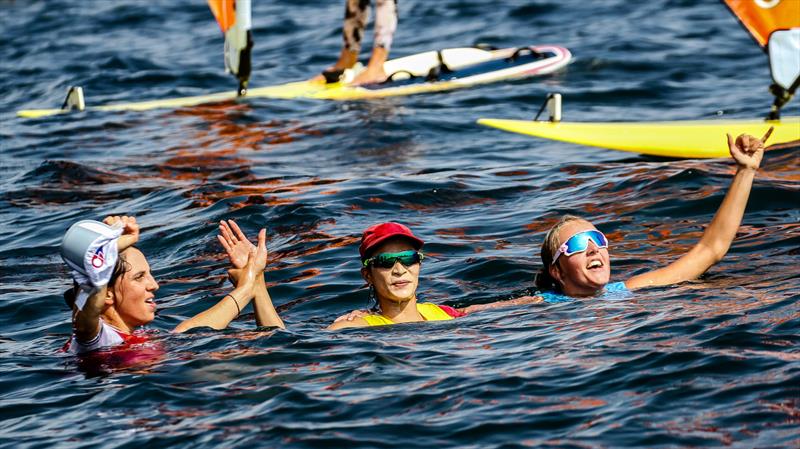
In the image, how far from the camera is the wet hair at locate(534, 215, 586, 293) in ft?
24.4

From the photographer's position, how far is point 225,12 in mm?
15594

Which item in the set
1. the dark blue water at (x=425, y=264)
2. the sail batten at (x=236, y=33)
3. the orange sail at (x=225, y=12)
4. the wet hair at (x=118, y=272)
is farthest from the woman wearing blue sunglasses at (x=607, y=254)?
the orange sail at (x=225, y=12)

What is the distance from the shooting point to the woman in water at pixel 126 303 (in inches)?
239

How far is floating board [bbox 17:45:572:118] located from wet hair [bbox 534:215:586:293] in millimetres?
8559

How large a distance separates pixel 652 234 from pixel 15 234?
5.15m

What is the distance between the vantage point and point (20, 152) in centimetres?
1448

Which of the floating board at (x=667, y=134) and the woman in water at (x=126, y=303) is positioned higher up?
the woman in water at (x=126, y=303)

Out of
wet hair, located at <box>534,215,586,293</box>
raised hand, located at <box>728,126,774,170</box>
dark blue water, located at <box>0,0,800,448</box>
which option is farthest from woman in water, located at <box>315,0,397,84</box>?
raised hand, located at <box>728,126,774,170</box>

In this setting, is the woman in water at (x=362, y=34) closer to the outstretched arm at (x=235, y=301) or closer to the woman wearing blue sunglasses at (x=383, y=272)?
the woman wearing blue sunglasses at (x=383, y=272)

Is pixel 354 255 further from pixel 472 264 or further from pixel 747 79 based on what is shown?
pixel 747 79

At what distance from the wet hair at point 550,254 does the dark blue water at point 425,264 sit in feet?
1.27

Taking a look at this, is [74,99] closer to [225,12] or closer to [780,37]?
[225,12]

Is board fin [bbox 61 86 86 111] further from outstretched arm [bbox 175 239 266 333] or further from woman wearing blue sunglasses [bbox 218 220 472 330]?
outstretched arm [bbox 175 239 266 333]

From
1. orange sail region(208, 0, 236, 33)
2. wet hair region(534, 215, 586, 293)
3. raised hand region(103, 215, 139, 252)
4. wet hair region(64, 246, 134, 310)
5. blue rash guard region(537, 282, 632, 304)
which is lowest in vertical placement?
blue rash guard region(537, 282, 632, 304)
